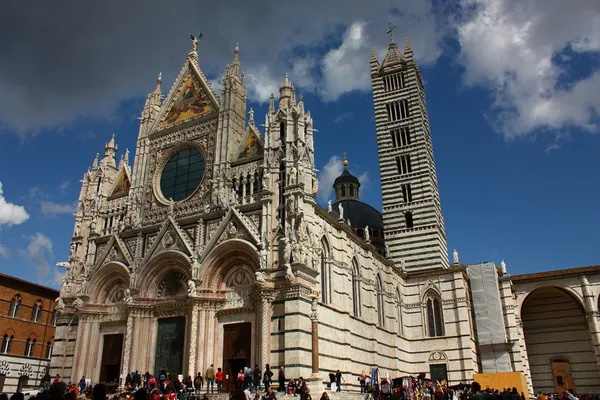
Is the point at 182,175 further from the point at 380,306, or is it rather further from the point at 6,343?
the point at 6,343

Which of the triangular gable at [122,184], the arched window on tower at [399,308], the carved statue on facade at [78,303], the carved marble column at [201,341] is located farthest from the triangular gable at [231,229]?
the arched window on tower at [399,308]

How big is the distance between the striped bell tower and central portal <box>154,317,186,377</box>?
Answer: 1605 cm

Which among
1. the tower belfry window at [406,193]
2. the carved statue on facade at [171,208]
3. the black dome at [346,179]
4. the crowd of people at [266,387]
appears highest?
the black dome at [346,179]

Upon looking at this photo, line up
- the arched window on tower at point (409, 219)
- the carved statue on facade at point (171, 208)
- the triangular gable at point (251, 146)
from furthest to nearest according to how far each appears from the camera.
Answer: the arched window on tower at point (409, 219) < the carved statue on facade at point (171, 208) < the triangular gable at point (251, 146)

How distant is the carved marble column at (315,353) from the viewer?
19362mm

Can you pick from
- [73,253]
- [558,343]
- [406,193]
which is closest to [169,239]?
[73,253]

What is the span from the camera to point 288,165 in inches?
898

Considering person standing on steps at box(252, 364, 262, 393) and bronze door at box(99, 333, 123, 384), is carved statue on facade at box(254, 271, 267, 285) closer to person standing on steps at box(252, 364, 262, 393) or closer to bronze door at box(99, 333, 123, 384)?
person standing on steps at box(252, 364, 262, 393)

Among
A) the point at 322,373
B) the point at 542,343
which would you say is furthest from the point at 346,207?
the point at 322,373

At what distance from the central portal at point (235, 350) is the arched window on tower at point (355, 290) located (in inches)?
255

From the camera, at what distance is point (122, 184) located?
96.4 ft

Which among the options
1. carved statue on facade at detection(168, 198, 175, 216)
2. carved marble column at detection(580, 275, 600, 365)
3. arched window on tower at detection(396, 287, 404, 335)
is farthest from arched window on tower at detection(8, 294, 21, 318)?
carved marble column at detection(580, 275, 600, 365)

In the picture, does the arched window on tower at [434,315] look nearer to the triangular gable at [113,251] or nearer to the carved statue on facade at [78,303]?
the triangular gable at [113,251]

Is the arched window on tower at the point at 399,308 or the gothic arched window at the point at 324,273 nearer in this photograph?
the gothic arched window at the point at 324,273
